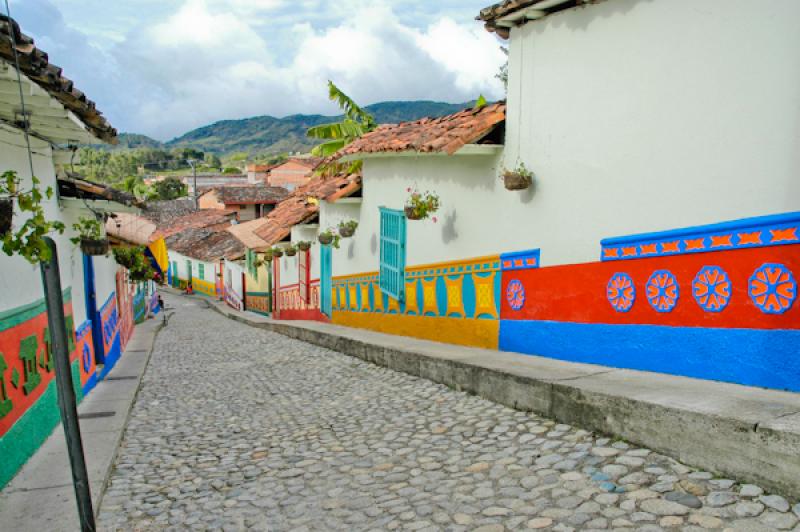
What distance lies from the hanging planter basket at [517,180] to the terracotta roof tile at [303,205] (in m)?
5.70

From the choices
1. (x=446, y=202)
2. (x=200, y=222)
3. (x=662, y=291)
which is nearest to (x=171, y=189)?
(x=200, y=222)

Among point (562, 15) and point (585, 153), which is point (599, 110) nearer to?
point (585, 153)

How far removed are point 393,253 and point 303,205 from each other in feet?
20.2

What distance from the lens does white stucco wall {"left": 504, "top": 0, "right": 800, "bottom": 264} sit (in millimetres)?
4504

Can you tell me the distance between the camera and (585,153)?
6.05 meters

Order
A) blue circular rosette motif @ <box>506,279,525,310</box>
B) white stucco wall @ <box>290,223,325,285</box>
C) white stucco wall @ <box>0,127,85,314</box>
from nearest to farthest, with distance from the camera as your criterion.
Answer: white stucco wall @ <box>0,127,85,314</box>, blue circular rosette motif @ <box>506,279,525,310</box>, white stucco wall @ <box>290,223,325,285</box>

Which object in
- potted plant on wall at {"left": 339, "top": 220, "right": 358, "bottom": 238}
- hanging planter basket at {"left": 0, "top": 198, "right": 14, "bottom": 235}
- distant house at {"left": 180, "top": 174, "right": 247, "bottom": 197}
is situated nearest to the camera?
hanging planter basket at {"left": 0, "top": 198, "right": 14, "bottom": 235}

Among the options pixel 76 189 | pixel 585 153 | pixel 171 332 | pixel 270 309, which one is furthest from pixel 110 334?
pixel 270 309

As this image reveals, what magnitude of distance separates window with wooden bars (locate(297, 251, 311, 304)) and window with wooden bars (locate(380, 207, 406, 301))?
21.3 ft

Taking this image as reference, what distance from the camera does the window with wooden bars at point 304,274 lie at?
56.1 feet

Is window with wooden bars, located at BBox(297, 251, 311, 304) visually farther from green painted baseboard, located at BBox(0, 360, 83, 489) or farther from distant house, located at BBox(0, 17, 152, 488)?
green painted baseboard, located at BBox(0, 360, 83, 489)

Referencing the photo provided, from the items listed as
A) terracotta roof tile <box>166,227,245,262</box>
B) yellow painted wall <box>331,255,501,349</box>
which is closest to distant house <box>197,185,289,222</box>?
terracotta roof tile <box>166,227,245,262</box>

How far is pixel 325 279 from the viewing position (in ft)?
49.0

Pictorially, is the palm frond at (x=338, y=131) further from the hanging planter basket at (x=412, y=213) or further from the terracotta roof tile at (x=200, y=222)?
the terracotta roof tile at (x=200, y=222)
